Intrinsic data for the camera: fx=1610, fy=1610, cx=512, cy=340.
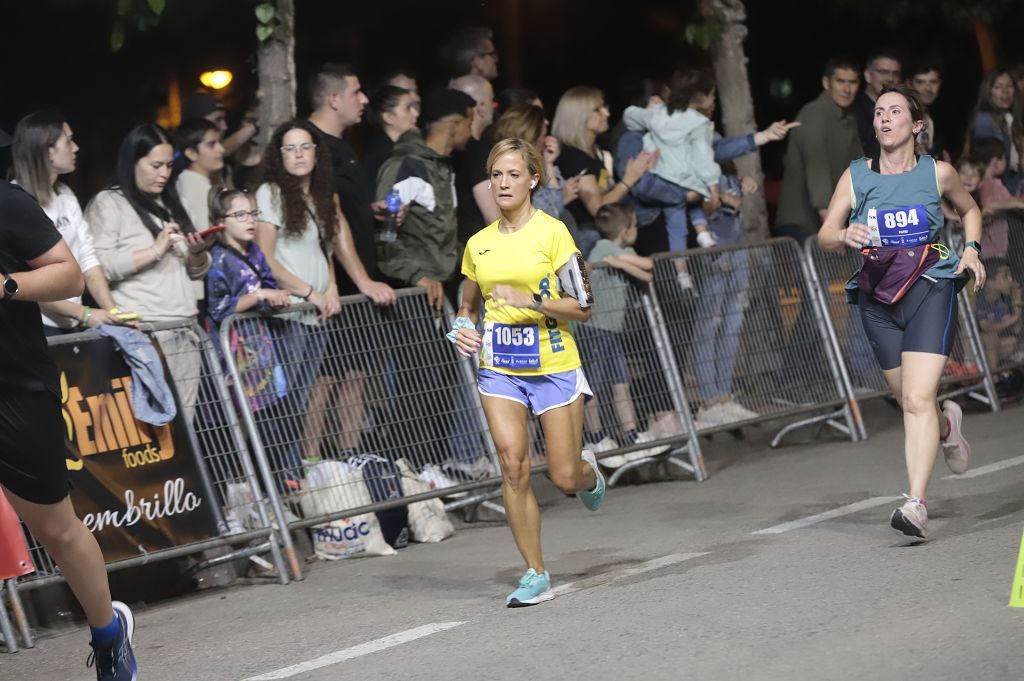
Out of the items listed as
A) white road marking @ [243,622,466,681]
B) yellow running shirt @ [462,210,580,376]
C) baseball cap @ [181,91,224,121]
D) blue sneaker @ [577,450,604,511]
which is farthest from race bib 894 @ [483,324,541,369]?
baseball cap @ [181,91,224,121]

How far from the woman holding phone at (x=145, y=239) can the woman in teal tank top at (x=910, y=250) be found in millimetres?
3579

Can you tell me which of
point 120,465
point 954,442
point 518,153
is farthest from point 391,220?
point 954,442

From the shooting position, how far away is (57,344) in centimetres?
811

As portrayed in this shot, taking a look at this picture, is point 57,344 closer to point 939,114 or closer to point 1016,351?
point 1016,351

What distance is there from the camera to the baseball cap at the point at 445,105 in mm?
10250

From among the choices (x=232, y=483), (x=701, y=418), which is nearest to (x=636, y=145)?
(x=701, y=418)

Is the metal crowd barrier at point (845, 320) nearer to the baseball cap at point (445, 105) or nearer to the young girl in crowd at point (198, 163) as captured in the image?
the baseball cap at point (445, 105)

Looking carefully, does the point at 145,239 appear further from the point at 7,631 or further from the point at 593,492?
the point at 593,492

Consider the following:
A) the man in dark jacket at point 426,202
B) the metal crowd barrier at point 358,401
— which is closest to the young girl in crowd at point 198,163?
the man in dark jacket at point 426,202

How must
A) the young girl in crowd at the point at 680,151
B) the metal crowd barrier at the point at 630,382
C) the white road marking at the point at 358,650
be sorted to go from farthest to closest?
1. the young girl in crowd at the point at 680,151
2. the metal crowd barrier at the point at 630,382
3. the white road marking at the point at 358,650

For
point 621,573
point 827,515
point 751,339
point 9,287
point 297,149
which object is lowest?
point 827,515

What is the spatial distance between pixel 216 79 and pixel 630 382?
23.0 feet

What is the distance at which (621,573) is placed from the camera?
7.59 meters

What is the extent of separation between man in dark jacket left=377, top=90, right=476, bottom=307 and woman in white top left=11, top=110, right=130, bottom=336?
2040 millimetres
